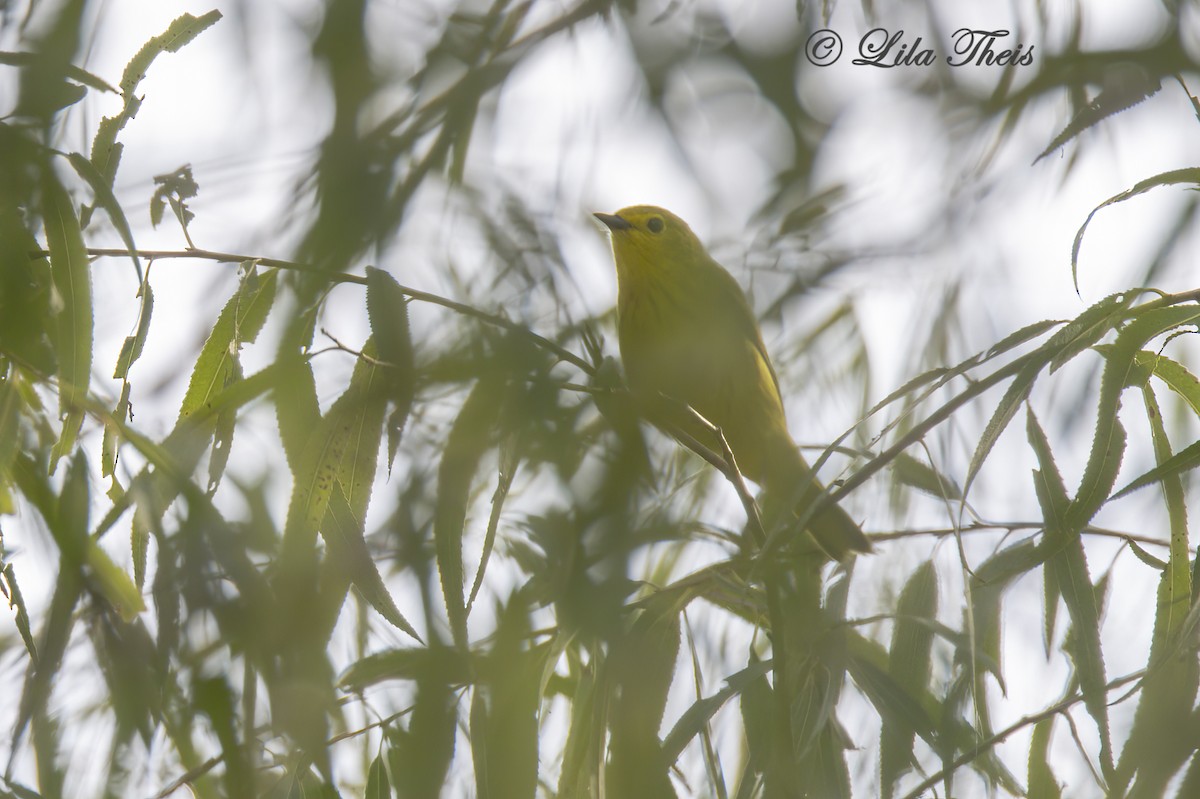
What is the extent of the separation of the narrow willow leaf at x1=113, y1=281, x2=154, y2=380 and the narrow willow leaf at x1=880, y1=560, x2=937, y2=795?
3.91ft

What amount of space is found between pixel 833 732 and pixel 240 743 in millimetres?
1097

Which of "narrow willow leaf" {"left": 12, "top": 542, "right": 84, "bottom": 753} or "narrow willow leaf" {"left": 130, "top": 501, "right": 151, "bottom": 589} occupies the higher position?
"narrow willow leaf" {"left": 130, "top": 501, "right": 151, "bottom": 589}

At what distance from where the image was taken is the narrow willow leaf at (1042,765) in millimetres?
2039

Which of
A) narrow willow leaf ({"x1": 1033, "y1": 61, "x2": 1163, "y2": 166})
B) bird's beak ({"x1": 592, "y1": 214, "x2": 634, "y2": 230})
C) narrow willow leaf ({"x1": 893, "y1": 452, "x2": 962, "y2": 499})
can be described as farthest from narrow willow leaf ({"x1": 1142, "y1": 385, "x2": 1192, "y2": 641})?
bird's beak ({"x1": 592, "y1": 214, "x2": 634, "y2": 230})

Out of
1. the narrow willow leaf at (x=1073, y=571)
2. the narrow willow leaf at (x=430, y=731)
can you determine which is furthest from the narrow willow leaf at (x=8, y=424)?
the narrow willow leaf at (x=1073, y=571)

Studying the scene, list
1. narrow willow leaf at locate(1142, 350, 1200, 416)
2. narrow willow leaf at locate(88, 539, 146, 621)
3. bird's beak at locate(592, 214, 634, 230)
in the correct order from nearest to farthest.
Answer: narrow willow leaf at locate(88, 539, 146, 621) → narrow willow leaf at locate(1142, 350, 1200, 416) → bird's beak at locate(592, 214, 634, 230)

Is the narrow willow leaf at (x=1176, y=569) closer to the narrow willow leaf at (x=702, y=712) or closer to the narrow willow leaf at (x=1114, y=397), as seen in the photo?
the narrow willow leaf at (x=1114, y=397)

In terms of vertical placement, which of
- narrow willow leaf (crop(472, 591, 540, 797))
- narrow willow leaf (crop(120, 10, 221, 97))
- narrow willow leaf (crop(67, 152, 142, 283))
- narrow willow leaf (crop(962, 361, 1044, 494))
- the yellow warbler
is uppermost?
the yellow warbler

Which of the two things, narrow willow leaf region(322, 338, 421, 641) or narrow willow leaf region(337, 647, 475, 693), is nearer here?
narrow willow leaf region(337, 647, 475, 693)

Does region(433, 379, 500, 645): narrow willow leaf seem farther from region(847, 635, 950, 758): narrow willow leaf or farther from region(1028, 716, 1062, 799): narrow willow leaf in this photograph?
region(1028, 716, 1062, 799): narrow willow leaf

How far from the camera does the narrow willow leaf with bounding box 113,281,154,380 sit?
71.3 inches

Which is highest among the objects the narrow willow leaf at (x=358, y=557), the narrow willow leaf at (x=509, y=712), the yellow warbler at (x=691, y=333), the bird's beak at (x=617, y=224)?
the bird's beak at (x=617, y=224)

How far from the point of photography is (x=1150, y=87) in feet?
4.05

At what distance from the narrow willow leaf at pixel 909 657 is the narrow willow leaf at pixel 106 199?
3.74 ft
